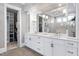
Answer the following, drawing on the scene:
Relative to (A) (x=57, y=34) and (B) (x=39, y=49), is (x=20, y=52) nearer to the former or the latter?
(B) (x=39, y=49)

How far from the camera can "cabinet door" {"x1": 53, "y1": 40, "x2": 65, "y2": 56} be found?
1503 millimetres

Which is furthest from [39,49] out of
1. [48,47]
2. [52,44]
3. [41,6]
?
[41,6]

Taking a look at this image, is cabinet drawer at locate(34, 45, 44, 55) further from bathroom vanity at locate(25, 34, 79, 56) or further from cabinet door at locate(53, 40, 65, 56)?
cabinet door at locate(53, 40, 65, 56)

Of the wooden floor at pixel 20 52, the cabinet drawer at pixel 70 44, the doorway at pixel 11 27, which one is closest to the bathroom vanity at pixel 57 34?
the cabinet drawer at pixel 70 44

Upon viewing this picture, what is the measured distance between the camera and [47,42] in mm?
1681

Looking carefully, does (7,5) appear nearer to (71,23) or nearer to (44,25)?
(44,25)

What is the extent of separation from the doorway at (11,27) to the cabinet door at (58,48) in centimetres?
80

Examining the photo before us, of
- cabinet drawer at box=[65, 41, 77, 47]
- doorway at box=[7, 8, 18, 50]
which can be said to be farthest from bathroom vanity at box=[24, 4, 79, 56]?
doorway at box=[7, 8, 18, 50]

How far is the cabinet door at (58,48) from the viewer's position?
1503 millimetres

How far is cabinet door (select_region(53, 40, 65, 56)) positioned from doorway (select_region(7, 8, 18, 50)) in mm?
798

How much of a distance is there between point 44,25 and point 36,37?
308 mm

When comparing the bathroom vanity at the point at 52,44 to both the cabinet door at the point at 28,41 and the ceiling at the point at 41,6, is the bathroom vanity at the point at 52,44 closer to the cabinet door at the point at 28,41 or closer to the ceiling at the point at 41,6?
the cabinet door at the point at 28,41

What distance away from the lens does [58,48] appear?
156 cm

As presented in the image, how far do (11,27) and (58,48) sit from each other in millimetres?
973
